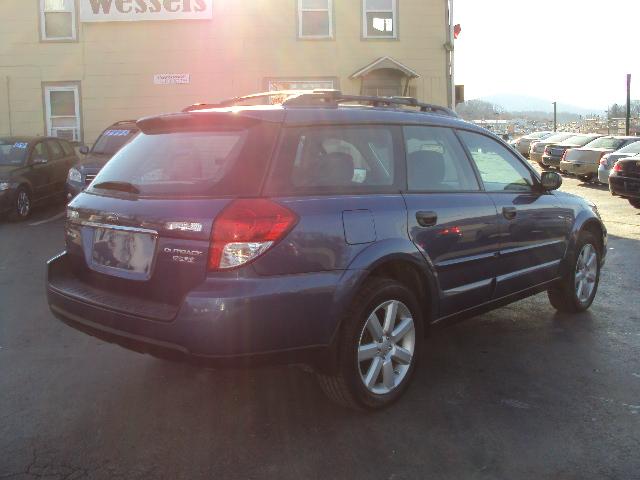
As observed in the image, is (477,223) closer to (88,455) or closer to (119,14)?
(88,455)

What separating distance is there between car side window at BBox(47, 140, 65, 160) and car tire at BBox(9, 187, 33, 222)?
4.75 feet

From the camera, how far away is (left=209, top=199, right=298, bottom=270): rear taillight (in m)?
3.01

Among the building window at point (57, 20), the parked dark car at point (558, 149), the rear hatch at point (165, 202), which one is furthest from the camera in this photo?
the parked dark car at point (558, 149)

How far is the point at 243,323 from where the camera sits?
299 cm

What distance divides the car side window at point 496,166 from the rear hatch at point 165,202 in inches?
71.6

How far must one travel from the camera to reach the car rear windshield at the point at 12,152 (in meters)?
11.8

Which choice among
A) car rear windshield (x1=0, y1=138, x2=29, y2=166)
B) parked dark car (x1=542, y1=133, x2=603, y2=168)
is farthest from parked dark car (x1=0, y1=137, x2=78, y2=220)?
parked dark car (x1=542, y1=133, x2=603, y2=168)

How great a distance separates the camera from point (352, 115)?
3.75 meters

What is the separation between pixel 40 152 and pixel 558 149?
55.1 ft

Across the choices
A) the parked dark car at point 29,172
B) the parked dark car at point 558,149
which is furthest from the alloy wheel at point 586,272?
the parked dark car at point 558,149

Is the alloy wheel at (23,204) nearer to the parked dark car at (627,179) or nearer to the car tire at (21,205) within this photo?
the car tire at (21,205)

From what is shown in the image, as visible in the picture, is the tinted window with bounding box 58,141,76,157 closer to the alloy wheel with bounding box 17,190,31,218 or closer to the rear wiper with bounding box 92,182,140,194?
the alloy wheel with bounding box 17,190,31,218

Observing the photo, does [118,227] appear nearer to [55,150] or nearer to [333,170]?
Answer: [333,170]

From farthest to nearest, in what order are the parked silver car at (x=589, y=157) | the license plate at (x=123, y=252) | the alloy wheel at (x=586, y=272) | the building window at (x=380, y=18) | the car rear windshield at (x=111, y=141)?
the parked silver car at (x=589, y=157), the building window at (x=380, y=18), the car rear windshield at (x=111, y=141), the alloy wheel at (x=586, y=272), the license plate at (x=123, y=252)
